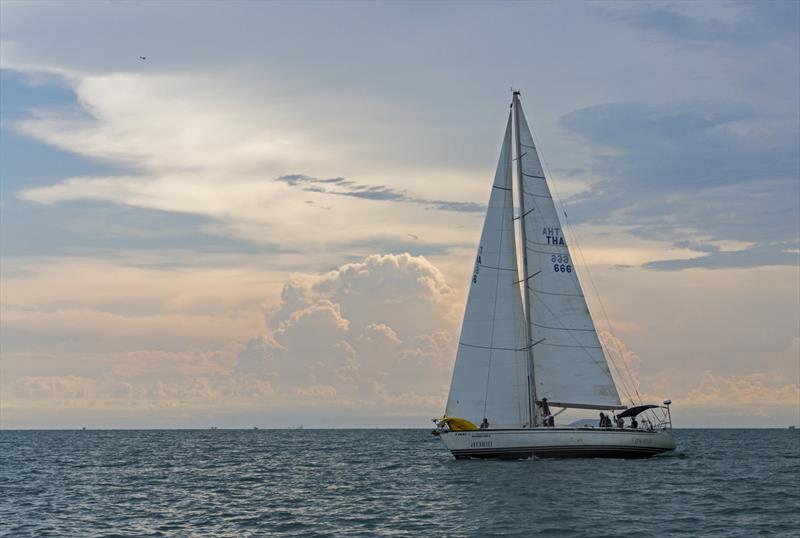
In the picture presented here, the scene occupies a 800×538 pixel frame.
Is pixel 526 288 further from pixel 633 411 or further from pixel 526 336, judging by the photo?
pixel 633 411

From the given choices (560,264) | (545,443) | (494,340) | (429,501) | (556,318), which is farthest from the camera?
(560,264)

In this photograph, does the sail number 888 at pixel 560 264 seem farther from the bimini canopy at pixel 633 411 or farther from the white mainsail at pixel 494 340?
the bimini canopy at pixel 633 411

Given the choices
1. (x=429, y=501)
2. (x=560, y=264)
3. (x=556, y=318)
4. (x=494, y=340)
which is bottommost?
(x=429, y=501)

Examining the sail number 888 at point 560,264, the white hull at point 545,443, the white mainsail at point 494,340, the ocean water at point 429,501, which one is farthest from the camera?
the sail number 888 at point 560,264

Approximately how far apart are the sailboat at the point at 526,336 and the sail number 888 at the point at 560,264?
66mm

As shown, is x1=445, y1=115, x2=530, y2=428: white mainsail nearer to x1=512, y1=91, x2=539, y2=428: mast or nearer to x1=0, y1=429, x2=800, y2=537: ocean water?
x1=512, y1=91, x2=539, y2=428: mast

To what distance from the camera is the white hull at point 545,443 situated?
55594 millimetres

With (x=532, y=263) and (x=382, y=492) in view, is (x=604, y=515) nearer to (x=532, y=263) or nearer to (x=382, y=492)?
(x=382, y=492)

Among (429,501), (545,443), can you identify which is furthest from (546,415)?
(429,501)

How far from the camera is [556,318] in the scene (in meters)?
60.1

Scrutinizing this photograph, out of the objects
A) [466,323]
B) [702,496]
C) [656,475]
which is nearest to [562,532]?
[702,496]

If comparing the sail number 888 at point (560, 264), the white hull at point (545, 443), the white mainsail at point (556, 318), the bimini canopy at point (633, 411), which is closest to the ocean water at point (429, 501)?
the white hull at point (545, 443)

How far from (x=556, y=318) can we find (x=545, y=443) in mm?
8708

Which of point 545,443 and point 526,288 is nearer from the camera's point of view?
point 545,443
